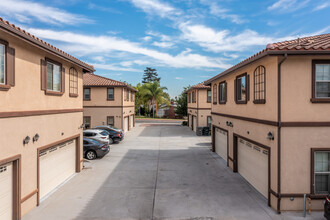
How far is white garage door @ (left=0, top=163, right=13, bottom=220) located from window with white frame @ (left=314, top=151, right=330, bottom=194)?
33.3 ft

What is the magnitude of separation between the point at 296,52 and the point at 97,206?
8.80m

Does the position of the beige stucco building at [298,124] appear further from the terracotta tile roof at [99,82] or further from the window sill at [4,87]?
the terracotta tile roof at [99,82]

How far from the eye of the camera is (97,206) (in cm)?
828

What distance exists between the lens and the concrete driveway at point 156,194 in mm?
7703

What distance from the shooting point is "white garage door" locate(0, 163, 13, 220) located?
661 cm

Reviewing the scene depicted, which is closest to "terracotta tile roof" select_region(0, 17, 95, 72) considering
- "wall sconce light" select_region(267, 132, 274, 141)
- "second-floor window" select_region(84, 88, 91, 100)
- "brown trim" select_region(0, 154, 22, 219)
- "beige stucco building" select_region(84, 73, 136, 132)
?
"brown trim" select_region(0, 154, 22, 219)

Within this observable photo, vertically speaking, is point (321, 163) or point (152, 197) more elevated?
point (321, 163)

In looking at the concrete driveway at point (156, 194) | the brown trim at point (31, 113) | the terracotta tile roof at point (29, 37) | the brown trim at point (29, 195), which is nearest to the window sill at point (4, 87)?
the brown trim at point (31, 113)

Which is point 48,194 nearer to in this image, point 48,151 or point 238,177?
point 48,151

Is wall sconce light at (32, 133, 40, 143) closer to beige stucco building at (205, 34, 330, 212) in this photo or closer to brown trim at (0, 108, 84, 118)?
brown trim at (0, 108, 84, 118)

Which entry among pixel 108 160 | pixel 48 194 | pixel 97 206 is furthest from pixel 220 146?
A: pixel 48 194

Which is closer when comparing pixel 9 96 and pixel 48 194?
pixel 9 96

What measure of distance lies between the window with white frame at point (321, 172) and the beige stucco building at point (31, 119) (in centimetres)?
1000

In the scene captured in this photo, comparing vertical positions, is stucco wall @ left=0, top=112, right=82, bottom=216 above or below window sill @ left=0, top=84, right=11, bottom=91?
below
